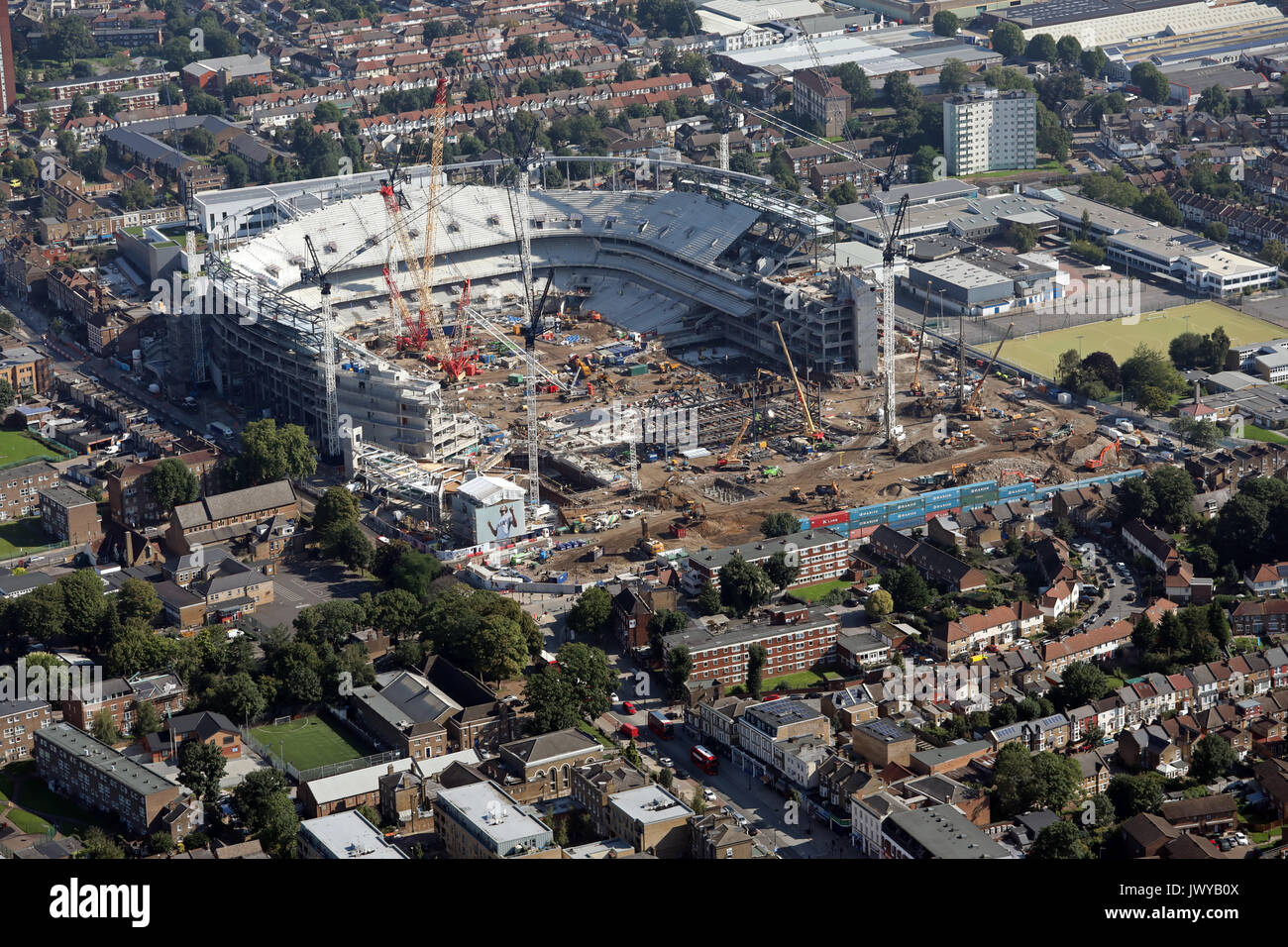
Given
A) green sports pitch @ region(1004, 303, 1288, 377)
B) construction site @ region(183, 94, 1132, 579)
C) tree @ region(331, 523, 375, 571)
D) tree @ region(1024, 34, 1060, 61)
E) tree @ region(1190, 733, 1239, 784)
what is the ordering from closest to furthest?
tree @ region(1190, 733, 1239, 784) < tree @ region(331, 523, 375, 571) < construction site @ region(183, 94, 1132, 579) < green sports pitch @ region(1004, 303, 1288, 377) < tree @ region(1024, 34, 1060, 61)

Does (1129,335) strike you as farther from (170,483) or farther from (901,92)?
(170,483)

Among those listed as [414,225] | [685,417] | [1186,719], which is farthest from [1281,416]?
[414,225]

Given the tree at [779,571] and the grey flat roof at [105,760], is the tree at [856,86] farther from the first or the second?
the grey flat roof at [105,760]

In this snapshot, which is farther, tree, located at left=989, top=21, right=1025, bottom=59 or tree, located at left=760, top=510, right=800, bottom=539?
tree, located at left=989, top=21, right=1025, bottom=59

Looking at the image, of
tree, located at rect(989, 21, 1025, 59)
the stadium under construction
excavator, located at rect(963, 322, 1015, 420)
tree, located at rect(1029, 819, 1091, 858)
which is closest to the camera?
tree, located at rect(1029, 819, 1091, 858)

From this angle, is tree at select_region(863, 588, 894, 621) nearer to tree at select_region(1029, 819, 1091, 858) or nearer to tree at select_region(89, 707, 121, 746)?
tree at select_region(1029, 819, 1091, 858)

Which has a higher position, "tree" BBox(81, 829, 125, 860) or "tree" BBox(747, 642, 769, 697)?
"tree" BBox(81, 829, 125, 860)

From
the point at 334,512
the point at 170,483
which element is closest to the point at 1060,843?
the point at 334,512

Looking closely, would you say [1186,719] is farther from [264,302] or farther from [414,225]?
[414,225]

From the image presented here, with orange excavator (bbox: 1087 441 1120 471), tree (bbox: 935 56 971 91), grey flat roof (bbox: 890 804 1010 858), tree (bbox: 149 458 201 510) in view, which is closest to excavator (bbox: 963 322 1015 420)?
orange excavator (bbox: 1087 441 1120 471)
